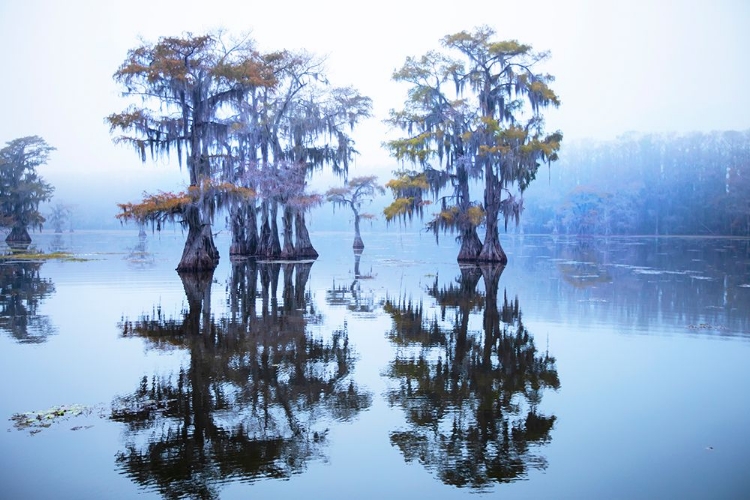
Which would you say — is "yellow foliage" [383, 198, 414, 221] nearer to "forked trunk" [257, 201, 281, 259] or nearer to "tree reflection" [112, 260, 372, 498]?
"forked trunk" [257, 201, 281, 259]

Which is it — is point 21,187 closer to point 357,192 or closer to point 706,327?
point 357,192

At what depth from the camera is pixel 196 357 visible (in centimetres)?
1002

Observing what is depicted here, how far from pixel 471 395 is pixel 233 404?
3.03 meters

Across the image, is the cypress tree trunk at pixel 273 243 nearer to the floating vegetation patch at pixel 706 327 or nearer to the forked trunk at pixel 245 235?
the forked trunk at pixel 245 235

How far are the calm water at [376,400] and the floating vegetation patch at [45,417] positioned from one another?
0.13 feet

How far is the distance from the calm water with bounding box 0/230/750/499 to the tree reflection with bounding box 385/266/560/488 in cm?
3

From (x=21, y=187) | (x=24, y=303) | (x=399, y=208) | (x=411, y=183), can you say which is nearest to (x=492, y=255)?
(x=399, y=208)

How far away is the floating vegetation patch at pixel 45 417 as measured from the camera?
6.82m

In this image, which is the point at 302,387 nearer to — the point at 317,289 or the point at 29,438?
the point at 29,438

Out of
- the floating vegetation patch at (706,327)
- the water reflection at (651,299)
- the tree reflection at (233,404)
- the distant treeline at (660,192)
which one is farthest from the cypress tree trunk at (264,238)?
the distant treeline at (660,192)

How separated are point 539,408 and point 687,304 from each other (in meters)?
11.7

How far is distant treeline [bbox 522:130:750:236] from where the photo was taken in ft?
331

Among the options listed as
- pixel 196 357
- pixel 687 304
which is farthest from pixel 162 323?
pixel 687 304

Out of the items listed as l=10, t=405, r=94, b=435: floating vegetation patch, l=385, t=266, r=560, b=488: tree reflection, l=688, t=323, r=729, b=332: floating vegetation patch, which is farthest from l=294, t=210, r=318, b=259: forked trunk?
l=10, t=405, r=94, b=435: floating vegetation patch
